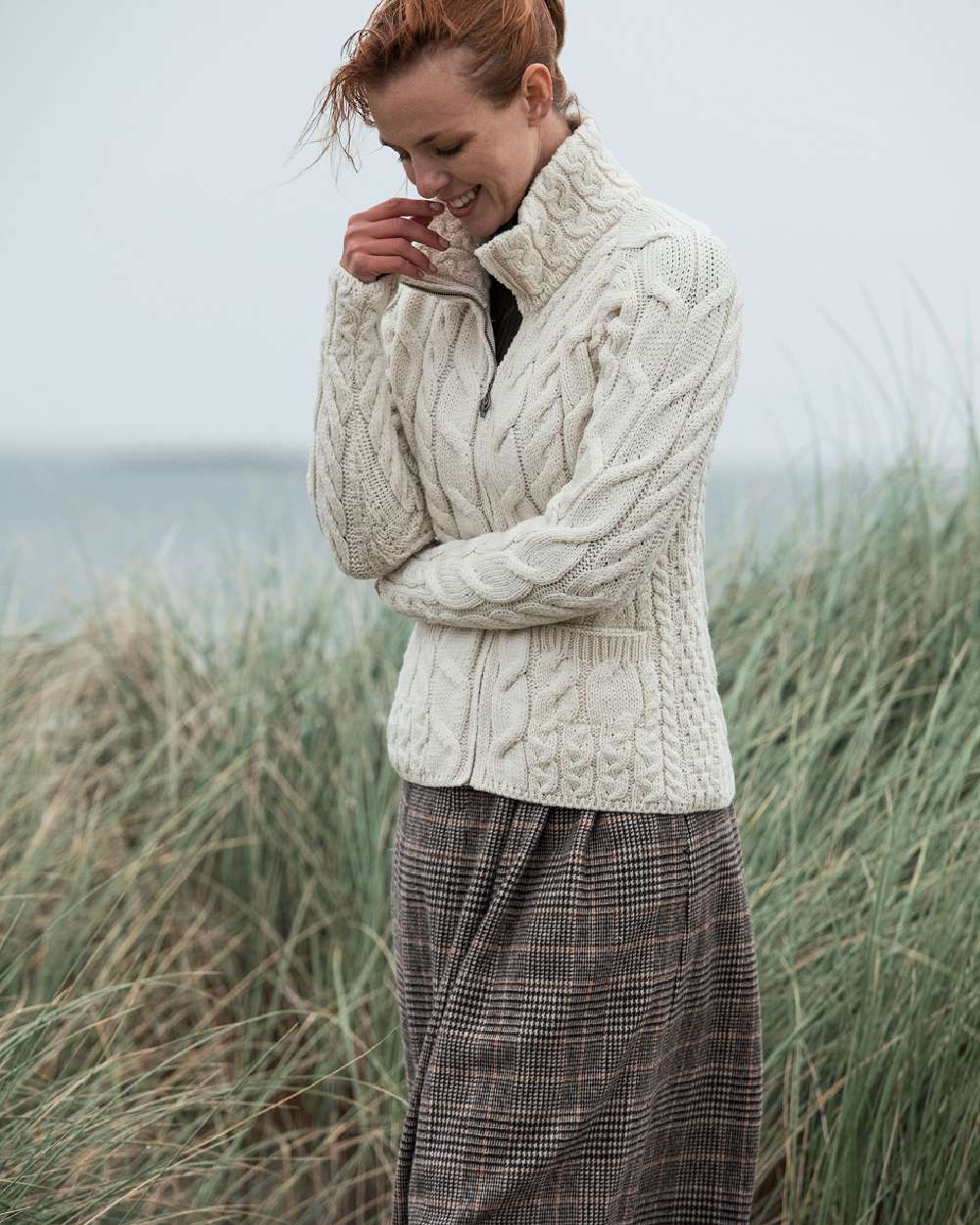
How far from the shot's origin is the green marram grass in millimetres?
1876

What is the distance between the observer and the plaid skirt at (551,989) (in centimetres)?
145

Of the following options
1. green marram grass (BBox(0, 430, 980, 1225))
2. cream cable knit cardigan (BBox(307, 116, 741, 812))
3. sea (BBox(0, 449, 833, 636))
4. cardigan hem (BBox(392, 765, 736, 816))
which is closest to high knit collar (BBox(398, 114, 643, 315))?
cream cable knit cardigan (BBox(307, 116, 741, 812))

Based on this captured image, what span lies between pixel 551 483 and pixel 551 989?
0.53m

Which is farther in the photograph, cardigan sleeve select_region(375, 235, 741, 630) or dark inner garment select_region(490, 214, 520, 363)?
dark inner garment select_region(490, 214, 520, 363)

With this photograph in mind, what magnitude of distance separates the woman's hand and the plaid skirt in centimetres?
58

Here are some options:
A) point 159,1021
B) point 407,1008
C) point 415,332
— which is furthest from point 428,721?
point 159,1021

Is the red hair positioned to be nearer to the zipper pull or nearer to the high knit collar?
the high knit collar

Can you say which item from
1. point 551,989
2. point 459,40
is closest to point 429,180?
point 459,40

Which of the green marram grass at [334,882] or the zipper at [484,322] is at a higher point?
the zipper at [484,322]

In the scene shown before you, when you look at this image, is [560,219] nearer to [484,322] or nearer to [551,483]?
[484,322]

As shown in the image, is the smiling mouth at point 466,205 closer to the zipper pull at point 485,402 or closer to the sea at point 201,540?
the zipper pull at point 485,402

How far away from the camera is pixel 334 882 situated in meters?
2.52

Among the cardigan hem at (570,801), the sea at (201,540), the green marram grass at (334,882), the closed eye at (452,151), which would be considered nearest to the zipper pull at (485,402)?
the closed eye at (452,151)

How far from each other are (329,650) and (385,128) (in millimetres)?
1627
